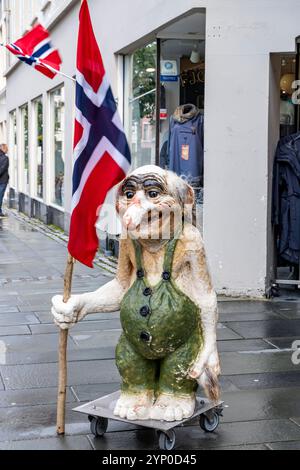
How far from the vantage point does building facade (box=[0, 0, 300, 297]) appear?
905 centimetres

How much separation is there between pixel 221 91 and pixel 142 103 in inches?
132

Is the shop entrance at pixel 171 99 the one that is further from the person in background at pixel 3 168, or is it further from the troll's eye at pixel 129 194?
the person in background at pixel 3 168

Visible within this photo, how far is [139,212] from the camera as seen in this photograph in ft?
15.1

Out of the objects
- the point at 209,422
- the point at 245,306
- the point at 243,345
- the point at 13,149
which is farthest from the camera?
the point at 13,149

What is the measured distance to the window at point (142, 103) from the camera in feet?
39.1

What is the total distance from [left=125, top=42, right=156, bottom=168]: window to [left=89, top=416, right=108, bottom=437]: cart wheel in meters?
7.55

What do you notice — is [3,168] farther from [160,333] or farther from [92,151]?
[160,333]

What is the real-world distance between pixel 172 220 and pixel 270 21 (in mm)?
4984

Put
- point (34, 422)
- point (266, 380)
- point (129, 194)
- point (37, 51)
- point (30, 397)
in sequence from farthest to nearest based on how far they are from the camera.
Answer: point (37, 51) < point (266, 380) < point (30, 397) < point (34, 422) < point (129, 194)

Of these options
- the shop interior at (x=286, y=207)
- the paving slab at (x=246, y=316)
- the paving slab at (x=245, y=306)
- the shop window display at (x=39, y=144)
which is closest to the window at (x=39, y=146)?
the shop window display at (x=39, y=144)

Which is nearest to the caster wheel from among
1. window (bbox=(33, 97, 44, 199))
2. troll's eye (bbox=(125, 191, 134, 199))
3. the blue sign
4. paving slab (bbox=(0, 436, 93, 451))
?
paving slab (bbox=(0, 436, 93, 451))

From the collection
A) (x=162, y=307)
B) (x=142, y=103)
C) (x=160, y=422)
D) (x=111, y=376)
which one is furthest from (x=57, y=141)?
(x=160, y=422)

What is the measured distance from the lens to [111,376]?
6.17 m

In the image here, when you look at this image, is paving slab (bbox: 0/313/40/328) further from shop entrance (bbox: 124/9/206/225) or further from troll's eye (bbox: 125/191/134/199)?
troll's eye (bbox: 125/191/134/199)
